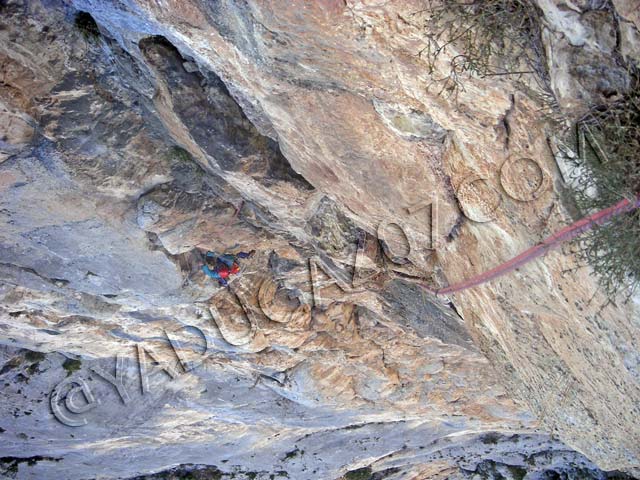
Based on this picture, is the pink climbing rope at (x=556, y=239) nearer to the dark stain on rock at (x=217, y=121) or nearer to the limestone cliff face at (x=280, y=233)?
the limestone cliff face at (x=280, y=233)

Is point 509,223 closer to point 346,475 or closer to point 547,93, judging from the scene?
point 547,93

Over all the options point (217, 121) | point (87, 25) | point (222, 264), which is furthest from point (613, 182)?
point (222, 264)

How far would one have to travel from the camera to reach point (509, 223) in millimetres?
3057

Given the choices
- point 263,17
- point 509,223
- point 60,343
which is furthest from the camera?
point 60,343

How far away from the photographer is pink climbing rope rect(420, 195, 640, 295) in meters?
2.35

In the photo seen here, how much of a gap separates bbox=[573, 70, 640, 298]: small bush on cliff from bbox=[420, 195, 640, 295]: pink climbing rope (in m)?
0.03

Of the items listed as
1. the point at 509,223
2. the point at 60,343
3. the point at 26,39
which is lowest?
the point at 509,223

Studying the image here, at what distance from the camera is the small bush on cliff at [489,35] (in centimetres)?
226

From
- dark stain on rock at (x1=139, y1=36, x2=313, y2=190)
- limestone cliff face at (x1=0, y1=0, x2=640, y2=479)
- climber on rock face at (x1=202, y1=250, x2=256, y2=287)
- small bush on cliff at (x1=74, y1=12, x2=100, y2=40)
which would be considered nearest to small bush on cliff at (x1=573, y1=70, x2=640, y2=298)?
limestone cliff face at (x1=0, y1=0, x2=640, y2=479)

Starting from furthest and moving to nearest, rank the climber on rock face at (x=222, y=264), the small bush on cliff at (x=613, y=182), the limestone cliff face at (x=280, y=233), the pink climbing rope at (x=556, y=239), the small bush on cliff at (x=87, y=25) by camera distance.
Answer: the climber on rock face at (x=222, y=264) → the small bush on cliff at (x=87, y=25) → the limestone cliff face at (x=280, y=233) → the pink climbing rope at (x=556, y=239) → the small bush on cliff at (x=613, y=182)

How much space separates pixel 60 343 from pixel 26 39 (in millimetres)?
5008

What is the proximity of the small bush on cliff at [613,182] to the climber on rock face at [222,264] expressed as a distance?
14.2 feet

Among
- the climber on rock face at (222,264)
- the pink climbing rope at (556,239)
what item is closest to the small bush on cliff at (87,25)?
the climber on rock face at (222,264)

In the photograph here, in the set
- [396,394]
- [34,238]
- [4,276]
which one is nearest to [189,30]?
[34,238]
